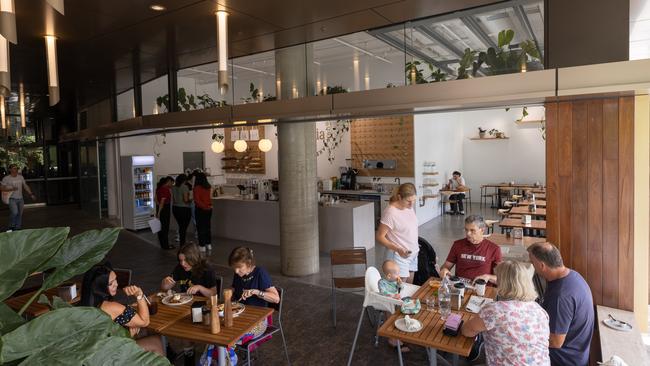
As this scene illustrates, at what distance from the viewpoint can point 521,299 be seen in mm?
2709

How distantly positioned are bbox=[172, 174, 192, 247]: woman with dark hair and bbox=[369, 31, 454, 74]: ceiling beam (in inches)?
216

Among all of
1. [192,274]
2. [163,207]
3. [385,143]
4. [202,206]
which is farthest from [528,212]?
[163,207]

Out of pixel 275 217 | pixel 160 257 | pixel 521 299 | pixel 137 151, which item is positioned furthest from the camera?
pixel 137 151

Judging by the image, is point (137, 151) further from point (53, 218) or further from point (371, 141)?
point (371, 141)

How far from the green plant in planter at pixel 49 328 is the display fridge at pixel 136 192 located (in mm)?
11628

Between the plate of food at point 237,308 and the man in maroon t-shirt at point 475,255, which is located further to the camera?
the man in maroon t-shirt at point 475,255

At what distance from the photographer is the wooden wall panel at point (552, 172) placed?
4109 mm

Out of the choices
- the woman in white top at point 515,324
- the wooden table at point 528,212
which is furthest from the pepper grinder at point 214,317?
the wooden table at point 528,212

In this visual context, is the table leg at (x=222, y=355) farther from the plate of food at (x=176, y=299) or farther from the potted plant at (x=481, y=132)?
the potted plant at (x=481, y=132)

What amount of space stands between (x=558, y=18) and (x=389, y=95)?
1776 mm

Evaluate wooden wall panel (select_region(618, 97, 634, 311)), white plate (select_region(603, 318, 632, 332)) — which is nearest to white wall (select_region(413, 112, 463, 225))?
wooden wall panel (select_region(618, 97, 634, 311))

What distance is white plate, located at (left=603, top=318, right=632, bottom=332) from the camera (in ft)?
11.2

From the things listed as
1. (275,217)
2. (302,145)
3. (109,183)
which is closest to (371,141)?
(275,217)

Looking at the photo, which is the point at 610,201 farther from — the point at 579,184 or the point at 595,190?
the point at 579,184
